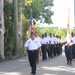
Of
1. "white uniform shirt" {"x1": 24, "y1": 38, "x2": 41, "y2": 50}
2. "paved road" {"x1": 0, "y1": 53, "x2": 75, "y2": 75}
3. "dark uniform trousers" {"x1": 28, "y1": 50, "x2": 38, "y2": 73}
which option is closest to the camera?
"dark uniform trousers" {"x1": 28, "y1": 50, "x2": 38, "y2": 73}

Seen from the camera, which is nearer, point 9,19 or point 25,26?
point 9,19

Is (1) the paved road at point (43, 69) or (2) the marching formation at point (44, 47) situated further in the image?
(1) the paved road at point (43, 69)

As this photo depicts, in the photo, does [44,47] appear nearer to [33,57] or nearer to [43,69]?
[43,69]

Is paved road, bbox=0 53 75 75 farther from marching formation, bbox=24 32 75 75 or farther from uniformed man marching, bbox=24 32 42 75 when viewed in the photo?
marching formation, bbox=24 32 75 75

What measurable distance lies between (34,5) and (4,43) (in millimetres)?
12972

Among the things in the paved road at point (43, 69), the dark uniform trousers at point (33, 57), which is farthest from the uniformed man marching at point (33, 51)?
the paved road at point (43, 69)

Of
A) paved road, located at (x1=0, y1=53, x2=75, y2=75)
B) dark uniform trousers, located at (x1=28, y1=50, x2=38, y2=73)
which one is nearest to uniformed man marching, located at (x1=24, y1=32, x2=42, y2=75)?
dark uniform trousers, located at (x1=28, y1=50, x2=38, y2=73)

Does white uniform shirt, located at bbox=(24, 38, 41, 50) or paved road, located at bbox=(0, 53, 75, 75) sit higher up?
white uniform shirt, located at bbox=(24, 38, 41, 50)

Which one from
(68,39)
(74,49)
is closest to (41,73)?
(68,39)

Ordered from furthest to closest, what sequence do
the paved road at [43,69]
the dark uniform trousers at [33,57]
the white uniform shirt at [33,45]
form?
the paved road at [43,69] < the white uniform shirt at [33,45] < the dark uniform trousers at [33,57]

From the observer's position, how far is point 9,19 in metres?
28.0

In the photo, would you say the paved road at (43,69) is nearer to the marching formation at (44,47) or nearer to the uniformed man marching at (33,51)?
the uniformed man marching at (33,51)

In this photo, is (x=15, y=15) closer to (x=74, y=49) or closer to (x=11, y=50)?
(x=11, y=50)

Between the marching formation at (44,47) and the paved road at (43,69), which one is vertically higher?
the marching formation at (44,47)
